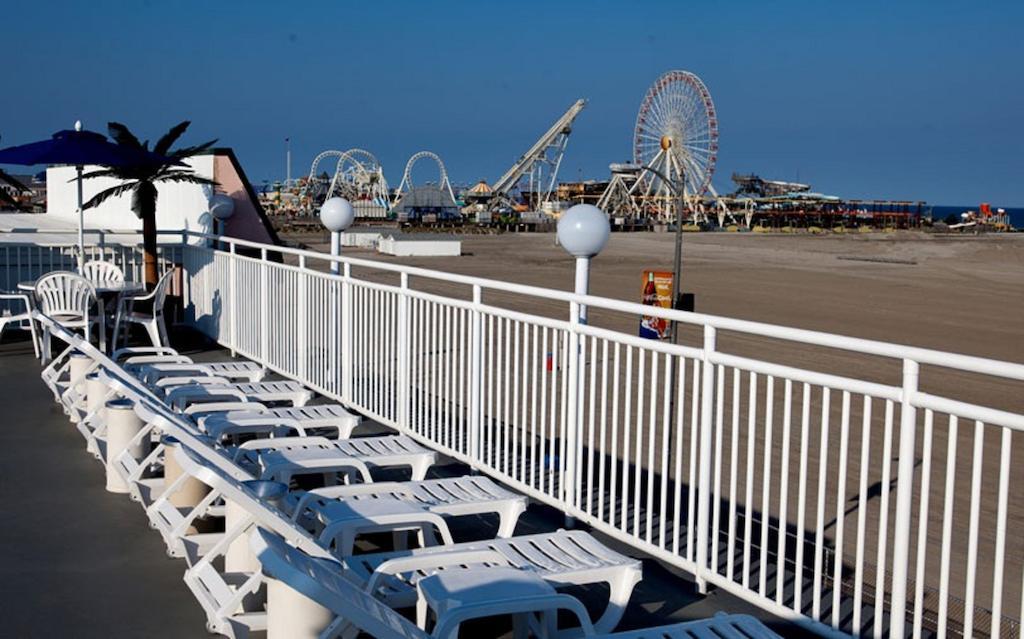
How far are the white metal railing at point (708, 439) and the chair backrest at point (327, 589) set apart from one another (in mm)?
1401

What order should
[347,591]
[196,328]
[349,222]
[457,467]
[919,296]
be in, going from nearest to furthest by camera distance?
[347,591], [457,467], [349,222], [196,328], [919,296]

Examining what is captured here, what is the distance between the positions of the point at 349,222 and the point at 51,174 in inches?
352

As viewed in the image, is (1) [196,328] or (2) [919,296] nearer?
(1) [196,328]

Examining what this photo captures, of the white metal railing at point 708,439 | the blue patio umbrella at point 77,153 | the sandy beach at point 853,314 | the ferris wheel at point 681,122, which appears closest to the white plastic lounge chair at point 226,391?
the white metal railing at point 708,439

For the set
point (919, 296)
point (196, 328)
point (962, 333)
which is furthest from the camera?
point (919, 296)

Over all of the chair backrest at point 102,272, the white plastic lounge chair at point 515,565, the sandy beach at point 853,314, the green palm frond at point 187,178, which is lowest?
the sandy beach at point 853,314

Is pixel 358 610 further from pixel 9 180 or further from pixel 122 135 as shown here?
pixel 9 180

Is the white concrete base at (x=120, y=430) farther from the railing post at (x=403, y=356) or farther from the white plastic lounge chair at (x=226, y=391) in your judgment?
the railing post at (x=403, y=356)

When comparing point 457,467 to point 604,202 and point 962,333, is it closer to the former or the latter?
point 962,333

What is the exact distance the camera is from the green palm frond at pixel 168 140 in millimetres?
11383

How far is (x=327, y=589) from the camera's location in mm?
2230

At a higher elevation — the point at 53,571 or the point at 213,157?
the point at 213,157

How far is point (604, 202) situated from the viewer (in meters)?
96.5

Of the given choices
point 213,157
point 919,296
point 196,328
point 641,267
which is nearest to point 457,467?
point 196,328
